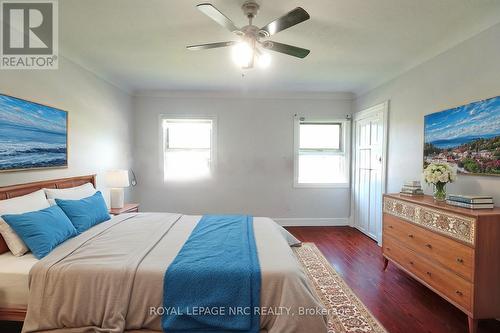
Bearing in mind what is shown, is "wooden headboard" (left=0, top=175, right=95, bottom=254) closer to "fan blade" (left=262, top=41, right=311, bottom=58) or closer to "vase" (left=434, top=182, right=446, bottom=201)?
"fan blade" (left=262, top=41, right=311, bottom=58)

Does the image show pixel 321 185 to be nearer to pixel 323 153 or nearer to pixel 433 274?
pixel 323 153

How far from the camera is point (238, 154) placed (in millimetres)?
4492

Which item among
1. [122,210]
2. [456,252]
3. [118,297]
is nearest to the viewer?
[118,297]

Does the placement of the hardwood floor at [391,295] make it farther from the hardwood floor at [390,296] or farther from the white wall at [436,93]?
the white wall at [436,93]

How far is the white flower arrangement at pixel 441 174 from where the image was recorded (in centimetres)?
226

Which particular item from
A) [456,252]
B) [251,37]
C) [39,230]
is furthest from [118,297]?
[456,252]

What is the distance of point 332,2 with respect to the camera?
190cm

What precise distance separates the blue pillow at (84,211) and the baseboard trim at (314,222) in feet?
9.67

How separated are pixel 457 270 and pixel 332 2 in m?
2.35

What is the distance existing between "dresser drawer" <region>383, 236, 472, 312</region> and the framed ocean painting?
12.8 feet

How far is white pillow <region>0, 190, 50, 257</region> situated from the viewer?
5.84ft

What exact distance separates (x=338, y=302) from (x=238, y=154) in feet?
9.51

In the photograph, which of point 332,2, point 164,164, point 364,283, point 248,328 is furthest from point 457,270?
point 164,164

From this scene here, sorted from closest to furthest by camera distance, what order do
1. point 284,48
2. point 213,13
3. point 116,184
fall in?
point 213,13 → point 284,48 → point 116,184
